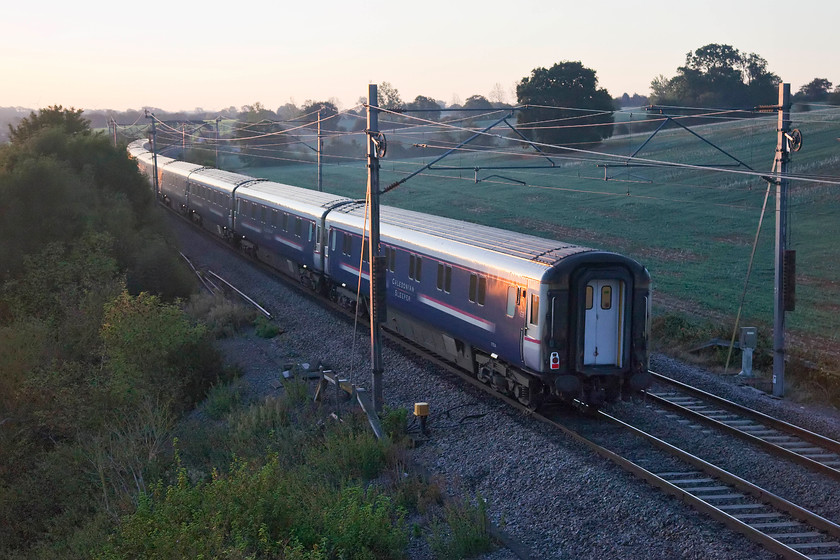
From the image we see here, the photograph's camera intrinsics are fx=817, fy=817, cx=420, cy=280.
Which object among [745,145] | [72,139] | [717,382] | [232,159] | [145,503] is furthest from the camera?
[232,159]

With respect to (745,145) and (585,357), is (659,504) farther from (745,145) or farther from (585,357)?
(745,145)

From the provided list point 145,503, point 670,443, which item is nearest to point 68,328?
point 145,503

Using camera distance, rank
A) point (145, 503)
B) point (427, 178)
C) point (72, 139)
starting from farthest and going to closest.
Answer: point (427, 178)
point (72, 139)
point (145, 503)

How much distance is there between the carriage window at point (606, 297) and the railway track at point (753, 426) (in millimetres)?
2548

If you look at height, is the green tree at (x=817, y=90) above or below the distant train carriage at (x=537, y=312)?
above

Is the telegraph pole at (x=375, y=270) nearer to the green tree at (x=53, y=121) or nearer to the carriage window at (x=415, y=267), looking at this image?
the carriage window at (x=415, y=267)

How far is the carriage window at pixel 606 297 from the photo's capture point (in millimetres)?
13984

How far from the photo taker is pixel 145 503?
30.4ft

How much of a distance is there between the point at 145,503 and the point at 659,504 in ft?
21.0

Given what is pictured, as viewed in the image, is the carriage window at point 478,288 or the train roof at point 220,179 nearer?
the carriage window at point 478,288

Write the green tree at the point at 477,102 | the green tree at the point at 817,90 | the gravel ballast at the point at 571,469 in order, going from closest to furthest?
the gravel ballast at the point at 571,469 → the green tree at the point at 817,90 → the green tree at the point at 477,102

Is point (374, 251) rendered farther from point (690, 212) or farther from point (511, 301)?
point (690, 212)

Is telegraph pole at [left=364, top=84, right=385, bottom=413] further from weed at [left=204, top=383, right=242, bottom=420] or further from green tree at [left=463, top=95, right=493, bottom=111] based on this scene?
green tree at [left=463, top=95, right=493, bottom=111]

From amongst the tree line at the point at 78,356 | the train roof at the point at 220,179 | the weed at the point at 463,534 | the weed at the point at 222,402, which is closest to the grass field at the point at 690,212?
the weed at the point at 463,534
